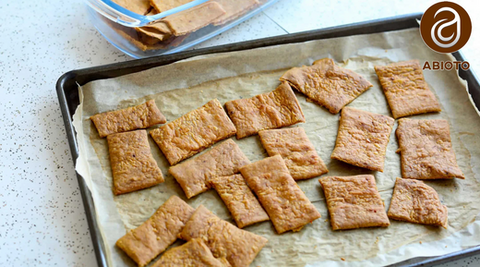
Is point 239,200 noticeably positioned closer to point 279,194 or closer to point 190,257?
point 279,194

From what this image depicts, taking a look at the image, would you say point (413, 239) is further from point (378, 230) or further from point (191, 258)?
point (191, 258)

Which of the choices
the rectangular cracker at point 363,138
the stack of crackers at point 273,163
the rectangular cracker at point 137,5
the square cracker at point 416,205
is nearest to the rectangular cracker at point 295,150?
the stack of crackers at point 273,163

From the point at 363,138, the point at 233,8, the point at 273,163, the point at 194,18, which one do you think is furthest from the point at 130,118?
the point at 363,138

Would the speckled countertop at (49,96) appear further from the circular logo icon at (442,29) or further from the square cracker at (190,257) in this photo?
the square cracker at (190,257)

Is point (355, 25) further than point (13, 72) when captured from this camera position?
Yes

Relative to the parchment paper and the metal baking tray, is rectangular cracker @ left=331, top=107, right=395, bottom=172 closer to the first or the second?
the parchment paper

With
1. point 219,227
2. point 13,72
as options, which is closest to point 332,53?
point 219,227

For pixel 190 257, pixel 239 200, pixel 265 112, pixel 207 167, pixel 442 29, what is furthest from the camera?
pixel 442 29
